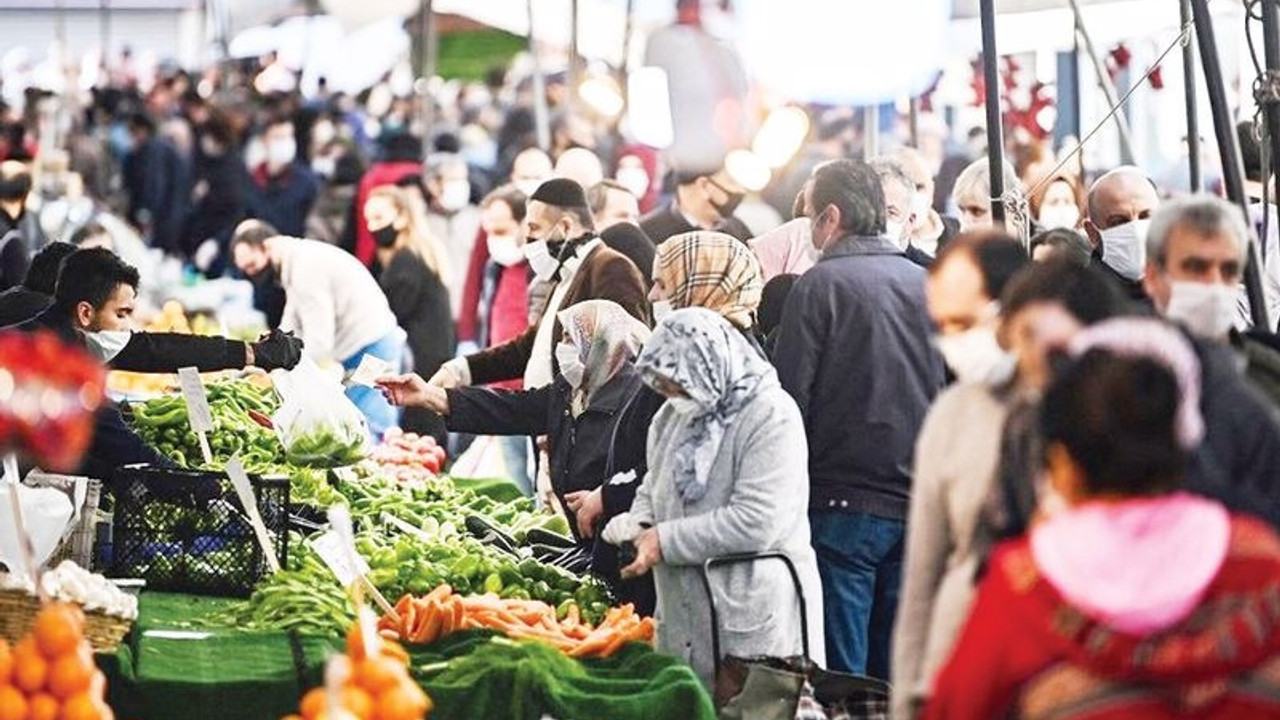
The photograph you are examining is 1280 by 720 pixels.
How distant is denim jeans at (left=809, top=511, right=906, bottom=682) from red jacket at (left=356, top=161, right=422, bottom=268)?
807 centimetres

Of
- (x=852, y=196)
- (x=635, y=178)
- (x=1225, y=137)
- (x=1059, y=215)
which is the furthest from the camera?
(x=635, y=178)

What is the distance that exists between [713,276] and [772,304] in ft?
5.76

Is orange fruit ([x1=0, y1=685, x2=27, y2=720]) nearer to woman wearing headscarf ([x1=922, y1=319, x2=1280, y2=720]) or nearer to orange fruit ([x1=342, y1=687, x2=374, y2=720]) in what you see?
orange fruit ([x1=342, y1=687, x2=374, y2=720])

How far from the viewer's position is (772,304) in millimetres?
9555

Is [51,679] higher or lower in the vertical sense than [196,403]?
lower

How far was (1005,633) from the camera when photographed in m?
4.06

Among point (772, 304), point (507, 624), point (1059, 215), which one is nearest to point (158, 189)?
point (1059, 215)

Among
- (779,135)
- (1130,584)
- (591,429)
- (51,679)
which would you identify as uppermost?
(779,135)

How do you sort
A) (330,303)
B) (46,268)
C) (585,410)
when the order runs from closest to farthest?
1. (585,410)
2. (46,268)
3. (330,303)

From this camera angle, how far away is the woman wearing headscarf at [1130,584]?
156 inches

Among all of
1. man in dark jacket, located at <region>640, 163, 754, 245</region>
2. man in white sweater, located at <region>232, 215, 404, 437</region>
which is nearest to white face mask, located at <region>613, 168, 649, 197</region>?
man in white sweater, located at <region>232, 215, 404, 437</region>

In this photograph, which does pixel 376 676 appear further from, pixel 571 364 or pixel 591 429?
pixel 571 364

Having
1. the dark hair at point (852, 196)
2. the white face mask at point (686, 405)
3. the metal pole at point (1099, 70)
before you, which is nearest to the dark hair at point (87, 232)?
the metal pole at point (1099, 70)

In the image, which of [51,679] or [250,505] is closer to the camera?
[51,679]
